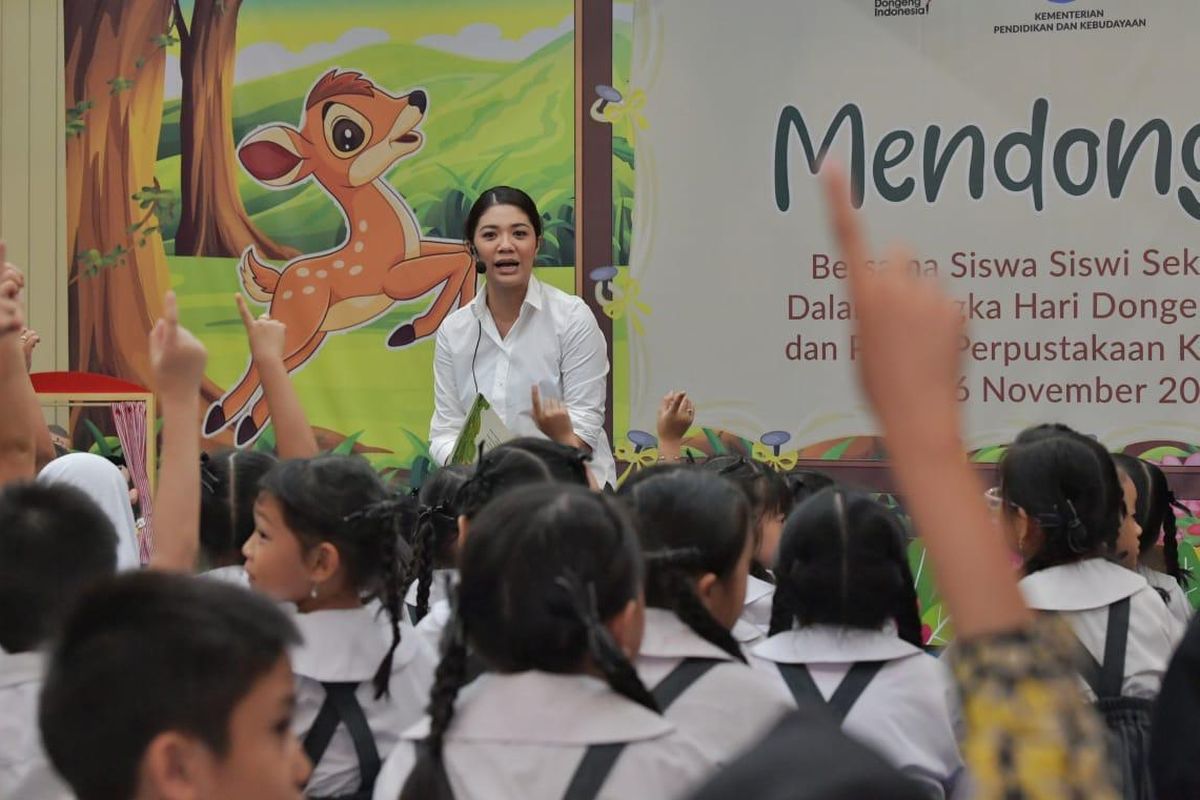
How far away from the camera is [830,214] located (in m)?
0.86

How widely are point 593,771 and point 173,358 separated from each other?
83 centimetres

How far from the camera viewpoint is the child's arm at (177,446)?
1830 mm

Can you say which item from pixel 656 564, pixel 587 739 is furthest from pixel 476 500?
pixel 587 739

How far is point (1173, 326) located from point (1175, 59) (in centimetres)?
83

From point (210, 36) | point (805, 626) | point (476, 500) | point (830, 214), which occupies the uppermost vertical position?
point (210, 36)

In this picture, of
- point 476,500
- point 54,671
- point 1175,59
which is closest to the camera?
point 54,671

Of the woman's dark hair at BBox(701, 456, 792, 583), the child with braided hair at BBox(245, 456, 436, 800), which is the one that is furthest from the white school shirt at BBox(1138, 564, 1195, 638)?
the child with braided hair at BBox(245, 456, 436, 800)

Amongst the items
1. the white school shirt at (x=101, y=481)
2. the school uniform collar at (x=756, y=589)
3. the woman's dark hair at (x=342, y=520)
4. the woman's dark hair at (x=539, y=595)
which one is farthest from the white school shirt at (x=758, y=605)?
the woman's dark hair at (x=539, y=595)

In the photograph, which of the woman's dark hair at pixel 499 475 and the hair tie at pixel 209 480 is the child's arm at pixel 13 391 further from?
the woman's dark hair at pixel 499 475

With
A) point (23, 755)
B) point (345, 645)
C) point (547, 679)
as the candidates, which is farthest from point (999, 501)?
point (23, 755)

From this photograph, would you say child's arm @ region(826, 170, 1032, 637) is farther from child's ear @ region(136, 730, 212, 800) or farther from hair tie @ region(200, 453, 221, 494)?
hair tie @ region(200, 453, 221, 494)

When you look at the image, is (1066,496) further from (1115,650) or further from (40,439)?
(40,439)

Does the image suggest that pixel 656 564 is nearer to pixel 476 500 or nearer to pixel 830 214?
pixel 476 500

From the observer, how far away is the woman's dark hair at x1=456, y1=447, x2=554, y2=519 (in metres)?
2.33
